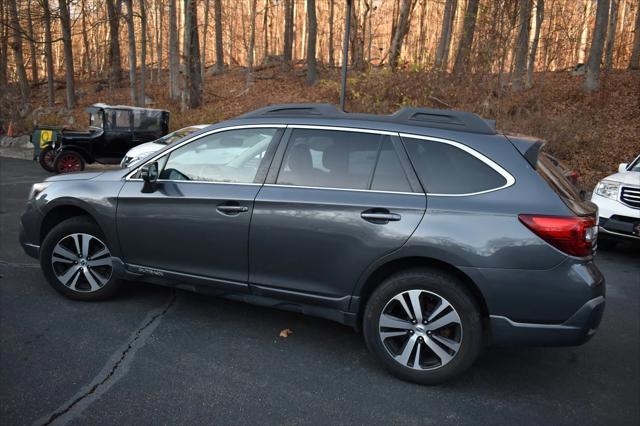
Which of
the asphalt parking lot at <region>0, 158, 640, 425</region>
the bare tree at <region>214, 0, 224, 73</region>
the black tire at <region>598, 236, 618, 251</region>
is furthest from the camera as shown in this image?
the bare tree at <region>214, 0, 224, 73</region>

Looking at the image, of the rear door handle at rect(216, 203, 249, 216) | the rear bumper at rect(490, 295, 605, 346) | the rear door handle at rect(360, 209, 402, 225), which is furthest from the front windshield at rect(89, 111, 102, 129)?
the rear bumper at rect(490, 295, 605, 346)

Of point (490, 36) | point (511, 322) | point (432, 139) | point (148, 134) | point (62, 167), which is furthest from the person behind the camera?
point (490, 36)

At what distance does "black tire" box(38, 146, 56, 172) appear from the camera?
1330cm

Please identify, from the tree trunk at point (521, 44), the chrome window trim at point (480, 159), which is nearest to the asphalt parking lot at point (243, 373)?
the chrome window trim at point (480, 159)

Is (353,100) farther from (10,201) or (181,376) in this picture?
(181,376)

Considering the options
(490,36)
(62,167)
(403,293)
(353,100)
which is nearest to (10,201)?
(62,167)

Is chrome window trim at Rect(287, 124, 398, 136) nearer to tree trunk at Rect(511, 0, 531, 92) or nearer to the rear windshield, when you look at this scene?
the rear windshield

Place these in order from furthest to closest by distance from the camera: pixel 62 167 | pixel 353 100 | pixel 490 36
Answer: pixel 353 100, pixel 490 36, pixel 62 167

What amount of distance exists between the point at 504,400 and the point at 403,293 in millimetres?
941

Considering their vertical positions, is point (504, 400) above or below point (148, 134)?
below

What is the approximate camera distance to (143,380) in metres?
3.28

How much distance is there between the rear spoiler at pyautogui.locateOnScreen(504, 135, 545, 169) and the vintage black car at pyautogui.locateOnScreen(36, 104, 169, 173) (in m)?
12.0

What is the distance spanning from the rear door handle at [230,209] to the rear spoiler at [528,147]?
6.43 feet

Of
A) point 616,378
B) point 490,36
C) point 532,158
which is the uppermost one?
point 490,36
